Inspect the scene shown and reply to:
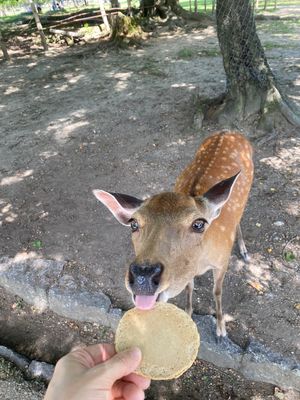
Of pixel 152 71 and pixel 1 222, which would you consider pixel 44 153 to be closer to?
pixel 1 222

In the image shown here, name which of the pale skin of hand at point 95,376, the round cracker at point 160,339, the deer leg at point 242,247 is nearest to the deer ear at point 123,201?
the round cracker at point 160,339

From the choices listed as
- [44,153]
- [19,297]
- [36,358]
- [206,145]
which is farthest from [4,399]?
[44,153]

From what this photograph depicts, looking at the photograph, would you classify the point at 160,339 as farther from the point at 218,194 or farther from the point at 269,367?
the point at 269,367

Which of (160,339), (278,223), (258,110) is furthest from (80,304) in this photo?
(258,110)

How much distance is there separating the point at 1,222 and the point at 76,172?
4.87 ft

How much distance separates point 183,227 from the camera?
2883mm

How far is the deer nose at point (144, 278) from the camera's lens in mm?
2412

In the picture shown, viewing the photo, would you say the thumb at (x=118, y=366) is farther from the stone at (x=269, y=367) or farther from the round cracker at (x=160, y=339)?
the stone at (x=269, y=367)

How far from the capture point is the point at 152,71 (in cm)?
1114

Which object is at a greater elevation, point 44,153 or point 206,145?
point 206,145

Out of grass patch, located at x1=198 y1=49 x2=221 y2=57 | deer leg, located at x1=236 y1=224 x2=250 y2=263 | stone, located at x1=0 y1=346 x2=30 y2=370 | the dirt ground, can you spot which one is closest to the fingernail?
the dirt ground

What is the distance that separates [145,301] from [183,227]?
2.10ft

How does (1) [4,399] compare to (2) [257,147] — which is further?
(2) [257,147]

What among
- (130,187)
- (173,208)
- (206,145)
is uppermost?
(173,208)
